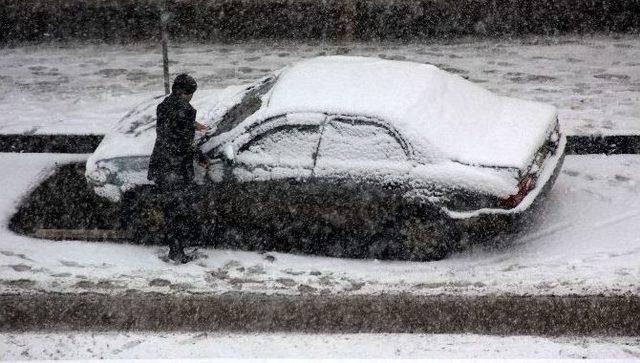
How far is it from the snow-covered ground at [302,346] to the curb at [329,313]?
109 millimetres

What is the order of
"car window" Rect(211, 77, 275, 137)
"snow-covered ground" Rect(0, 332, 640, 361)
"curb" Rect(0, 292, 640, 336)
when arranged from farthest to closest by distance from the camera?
"car window" Rect(211, 77, 275, 137) → "curb" Rect(0, 292, 640, 336) → "snow-covered ground" Rect(0, 332, 640, 361)

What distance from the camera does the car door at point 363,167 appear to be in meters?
6.40

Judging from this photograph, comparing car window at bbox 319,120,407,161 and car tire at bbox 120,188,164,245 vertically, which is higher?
car window at bbox 319,120,407,161

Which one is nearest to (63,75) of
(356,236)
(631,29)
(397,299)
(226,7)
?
(226,7)

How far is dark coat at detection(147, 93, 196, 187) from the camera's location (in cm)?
646

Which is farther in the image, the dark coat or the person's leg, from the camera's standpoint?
the person's leg

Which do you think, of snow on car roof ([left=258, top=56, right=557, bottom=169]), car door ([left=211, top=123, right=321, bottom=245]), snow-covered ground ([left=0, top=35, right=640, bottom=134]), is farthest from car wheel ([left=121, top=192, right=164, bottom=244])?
snow-covered ground ([left=0, top=35, right=640, bottom=134])

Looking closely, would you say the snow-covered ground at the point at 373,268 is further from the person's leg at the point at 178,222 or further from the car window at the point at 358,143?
the car window at the point at 358,143

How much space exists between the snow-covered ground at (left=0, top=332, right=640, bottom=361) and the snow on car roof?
1.56 meters

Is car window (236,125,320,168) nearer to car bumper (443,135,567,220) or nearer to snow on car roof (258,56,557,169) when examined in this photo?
snow on car roof (258,56,557,169)

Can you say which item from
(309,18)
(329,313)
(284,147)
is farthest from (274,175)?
(309,18)

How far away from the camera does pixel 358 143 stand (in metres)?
6.46

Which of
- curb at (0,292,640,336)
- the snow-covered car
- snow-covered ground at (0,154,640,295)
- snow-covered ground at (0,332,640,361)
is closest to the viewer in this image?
snow-covered ground at (0,332,640,361)

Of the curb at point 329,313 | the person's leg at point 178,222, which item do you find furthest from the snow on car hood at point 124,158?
the curb at point 329,313
